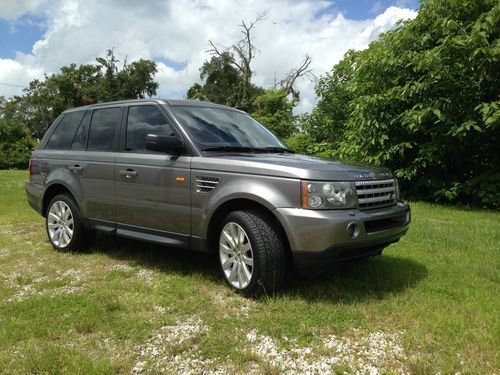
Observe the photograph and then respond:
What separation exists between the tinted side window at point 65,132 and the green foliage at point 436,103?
6.24 meters

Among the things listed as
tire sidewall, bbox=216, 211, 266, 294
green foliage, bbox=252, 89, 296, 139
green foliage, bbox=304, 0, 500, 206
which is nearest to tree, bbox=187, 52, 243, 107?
green foliage, bbox=252, 89, 296, 139

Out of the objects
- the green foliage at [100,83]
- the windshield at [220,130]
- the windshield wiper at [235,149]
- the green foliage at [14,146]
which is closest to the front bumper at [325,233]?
the windshield wiper at [235,149]

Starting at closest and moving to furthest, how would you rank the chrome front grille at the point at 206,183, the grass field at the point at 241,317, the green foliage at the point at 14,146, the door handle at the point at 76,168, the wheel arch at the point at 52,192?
1. the grass field at the point at 241,317
2. the chrome front grille at the point at 206,183
3. the door handle at the point at 76,168
4. the wheel arch at the point at 52,192
5. the green foliage at the point at 14,146

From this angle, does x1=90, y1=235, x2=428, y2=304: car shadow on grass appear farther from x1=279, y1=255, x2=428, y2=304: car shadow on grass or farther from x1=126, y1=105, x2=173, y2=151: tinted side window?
x1=126, y1=105, x2=173, y2=151: tinted side window

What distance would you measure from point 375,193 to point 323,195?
0.65m

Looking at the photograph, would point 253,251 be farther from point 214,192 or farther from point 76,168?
point 76,168

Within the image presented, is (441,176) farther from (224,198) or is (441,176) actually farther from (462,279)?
(224,198)

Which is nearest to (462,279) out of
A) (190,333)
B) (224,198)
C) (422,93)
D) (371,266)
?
(371,266)

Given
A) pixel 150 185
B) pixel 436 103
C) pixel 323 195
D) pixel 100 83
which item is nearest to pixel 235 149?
pixel 150 185

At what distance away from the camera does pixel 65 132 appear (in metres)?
5.99

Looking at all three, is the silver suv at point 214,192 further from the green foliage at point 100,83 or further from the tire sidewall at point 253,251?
the green foliage at point 100,83

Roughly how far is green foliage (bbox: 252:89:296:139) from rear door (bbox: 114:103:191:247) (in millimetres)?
12172

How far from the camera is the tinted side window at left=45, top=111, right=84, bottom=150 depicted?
5861 mm

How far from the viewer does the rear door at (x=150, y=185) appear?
442 cm
